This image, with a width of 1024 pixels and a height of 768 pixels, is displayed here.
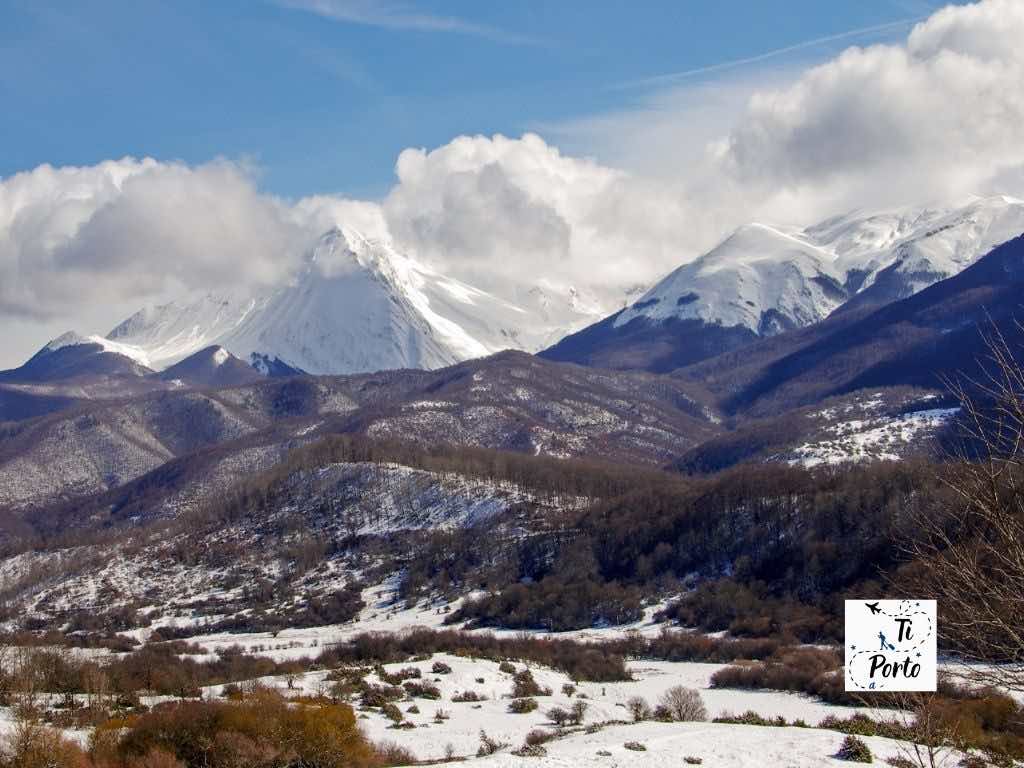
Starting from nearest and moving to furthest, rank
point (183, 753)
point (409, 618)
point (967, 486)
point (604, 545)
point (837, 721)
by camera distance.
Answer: point (967, 486), point (183, 753), point (837, 721), point (409, 618), point (604, 545)

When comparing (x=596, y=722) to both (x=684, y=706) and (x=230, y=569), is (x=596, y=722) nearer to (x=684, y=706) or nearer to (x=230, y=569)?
(x=684, y=706)

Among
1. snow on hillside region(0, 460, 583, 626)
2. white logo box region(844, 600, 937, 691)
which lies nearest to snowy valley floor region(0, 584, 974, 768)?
white logo box region(844, 600, 937, 691)

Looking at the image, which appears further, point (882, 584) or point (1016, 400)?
point (882, 584)

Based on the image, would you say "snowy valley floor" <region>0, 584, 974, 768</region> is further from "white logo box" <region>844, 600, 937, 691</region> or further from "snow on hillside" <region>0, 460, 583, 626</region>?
"snow on hillside" <region>0, 460, 583, 626</region>

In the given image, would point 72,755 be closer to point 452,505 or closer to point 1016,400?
point 1016,400

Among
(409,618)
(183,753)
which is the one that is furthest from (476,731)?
(409,618)

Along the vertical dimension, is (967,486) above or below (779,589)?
above

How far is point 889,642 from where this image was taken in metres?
23.3

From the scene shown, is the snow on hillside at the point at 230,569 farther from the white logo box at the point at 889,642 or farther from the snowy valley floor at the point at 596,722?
the white logo box at the point at 889,642

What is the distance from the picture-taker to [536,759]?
3897cm

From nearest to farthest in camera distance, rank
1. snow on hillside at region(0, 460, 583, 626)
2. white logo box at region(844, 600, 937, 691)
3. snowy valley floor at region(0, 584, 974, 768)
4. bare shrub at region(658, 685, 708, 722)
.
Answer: white logo box at region(844, 600, 937, 691)
snowy valley floor at region(0, 584, 974, 768)
bare shrub at region(658, 685, 708, 722)
snow on hillside at region(0, 460, 583, 626)

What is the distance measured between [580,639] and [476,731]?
56574 millimetres

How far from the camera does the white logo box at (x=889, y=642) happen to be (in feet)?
76.0

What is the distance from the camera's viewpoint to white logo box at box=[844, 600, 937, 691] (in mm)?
23156
